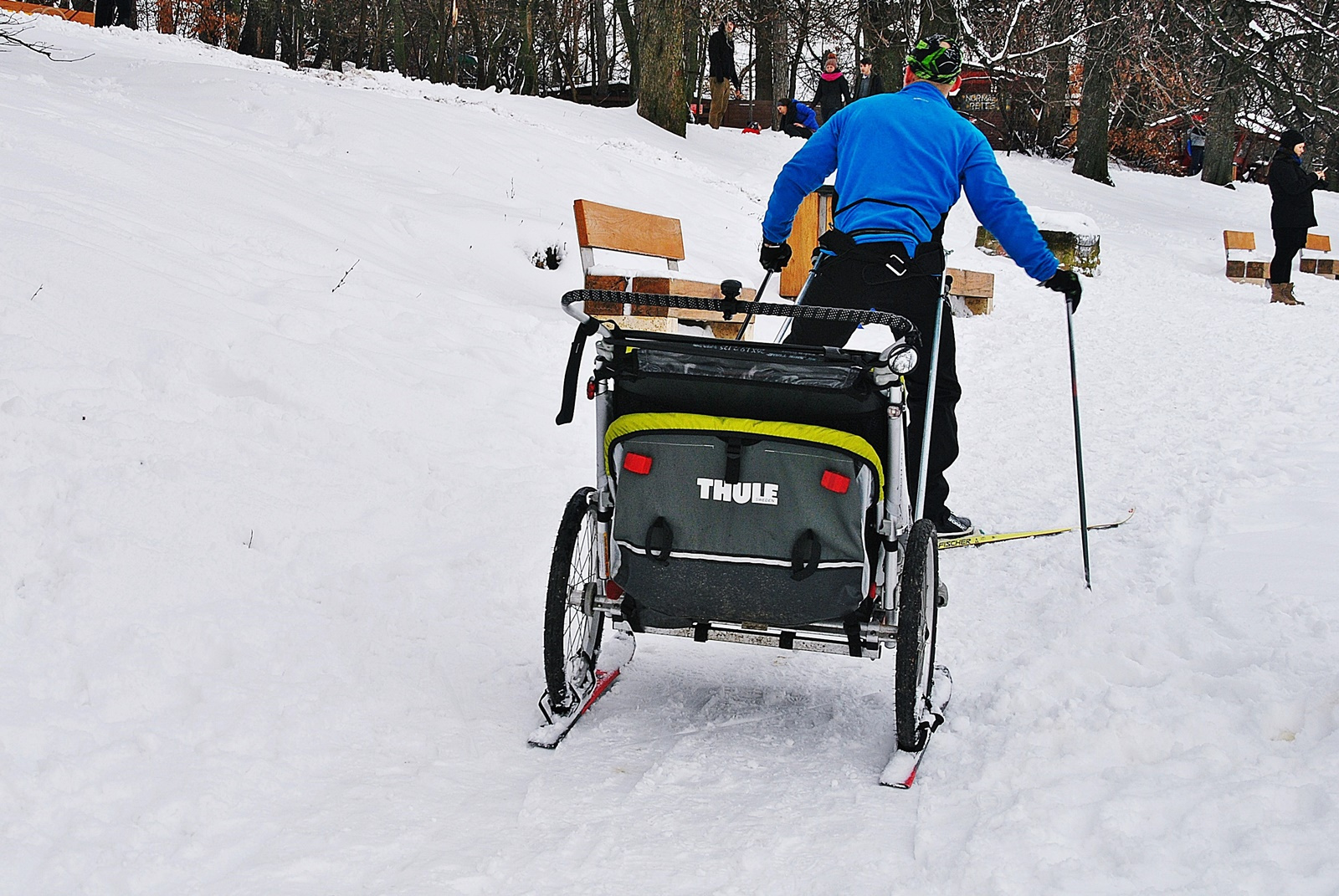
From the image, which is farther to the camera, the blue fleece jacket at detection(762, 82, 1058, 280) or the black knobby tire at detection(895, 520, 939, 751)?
A: the blue fleece jacket at detection(762, 82, 1058, 280)

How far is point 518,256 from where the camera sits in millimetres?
9102

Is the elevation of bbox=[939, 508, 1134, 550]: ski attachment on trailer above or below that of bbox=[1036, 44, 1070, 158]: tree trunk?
below

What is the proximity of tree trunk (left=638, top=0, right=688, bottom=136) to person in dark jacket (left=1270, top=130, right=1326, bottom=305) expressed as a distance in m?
8.70

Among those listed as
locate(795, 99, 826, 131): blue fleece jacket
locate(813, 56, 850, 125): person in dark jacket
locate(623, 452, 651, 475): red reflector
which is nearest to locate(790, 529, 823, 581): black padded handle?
locate(623, 452, 651, 475): red reflector

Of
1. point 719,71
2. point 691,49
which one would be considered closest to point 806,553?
point 719,71

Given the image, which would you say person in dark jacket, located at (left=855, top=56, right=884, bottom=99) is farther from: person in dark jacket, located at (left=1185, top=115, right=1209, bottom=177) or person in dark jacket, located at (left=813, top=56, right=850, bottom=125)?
person in dark jacket, located at (left=1185, top=115, right=1209, bottom=177)

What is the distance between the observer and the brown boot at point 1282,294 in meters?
14.2

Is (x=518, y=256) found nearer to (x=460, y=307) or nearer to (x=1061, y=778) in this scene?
(x=460, y=307)

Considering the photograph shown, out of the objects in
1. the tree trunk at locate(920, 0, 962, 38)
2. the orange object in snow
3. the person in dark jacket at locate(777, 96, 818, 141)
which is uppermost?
the tree trunk at locate(920, 0, 962, 38)

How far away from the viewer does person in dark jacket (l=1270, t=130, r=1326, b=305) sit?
14.5m

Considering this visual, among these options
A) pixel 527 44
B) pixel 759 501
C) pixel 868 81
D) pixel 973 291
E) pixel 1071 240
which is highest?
pixel 527 44

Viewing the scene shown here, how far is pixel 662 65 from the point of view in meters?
18.8

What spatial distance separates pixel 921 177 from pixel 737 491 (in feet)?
6.44

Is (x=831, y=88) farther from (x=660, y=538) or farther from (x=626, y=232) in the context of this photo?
(x=660, y=538)
